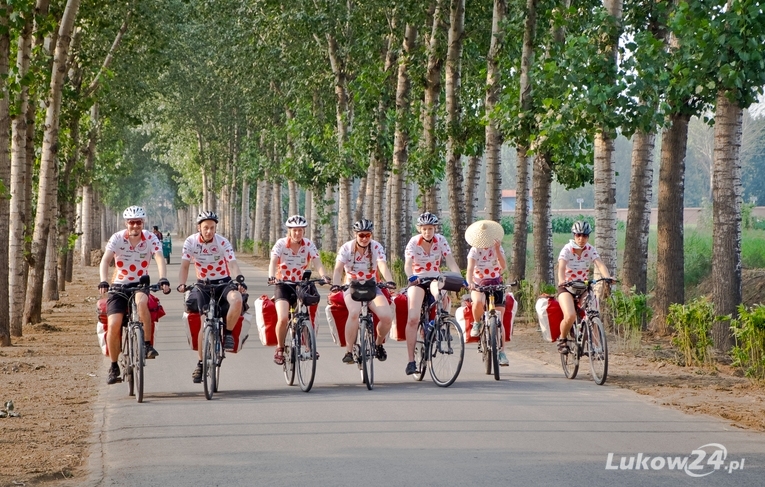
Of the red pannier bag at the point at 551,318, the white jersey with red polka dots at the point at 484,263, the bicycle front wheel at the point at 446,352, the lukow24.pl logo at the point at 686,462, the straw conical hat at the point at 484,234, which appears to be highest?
the straw conical hat at the point at 484,234

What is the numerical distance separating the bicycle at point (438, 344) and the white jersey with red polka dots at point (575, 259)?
1.48 meters

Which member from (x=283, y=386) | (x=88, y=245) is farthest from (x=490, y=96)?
(x=88, y=245)

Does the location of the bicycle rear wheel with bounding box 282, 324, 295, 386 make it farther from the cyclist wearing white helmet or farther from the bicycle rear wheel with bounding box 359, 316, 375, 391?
the cyclist wearing white helmet

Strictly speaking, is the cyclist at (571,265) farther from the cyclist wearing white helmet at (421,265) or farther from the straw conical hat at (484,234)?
the cyclist wearing white helmet at (421,265)

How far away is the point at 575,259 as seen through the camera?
→ 13.8m

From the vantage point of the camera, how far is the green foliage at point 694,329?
14.4 metres

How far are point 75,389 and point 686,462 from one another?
7170 millimetres

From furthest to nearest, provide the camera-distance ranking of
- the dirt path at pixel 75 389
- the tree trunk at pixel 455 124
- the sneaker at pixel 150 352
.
Result: the tree trunk at pixel 455 124 → the sneaker at pixel 150 352 → the dirt path at pixel 75 389

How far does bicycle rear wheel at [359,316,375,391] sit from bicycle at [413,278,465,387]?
26.0 inches

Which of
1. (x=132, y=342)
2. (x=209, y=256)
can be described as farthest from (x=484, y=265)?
(x=132, y=342)

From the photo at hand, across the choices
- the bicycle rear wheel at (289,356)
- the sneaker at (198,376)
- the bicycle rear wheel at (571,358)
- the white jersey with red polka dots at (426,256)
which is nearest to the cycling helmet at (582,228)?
the bicycle rear wheel at (571,358)

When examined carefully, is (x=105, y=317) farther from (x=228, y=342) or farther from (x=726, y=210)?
(x=726, y=210)

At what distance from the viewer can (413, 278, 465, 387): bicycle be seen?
12.7m

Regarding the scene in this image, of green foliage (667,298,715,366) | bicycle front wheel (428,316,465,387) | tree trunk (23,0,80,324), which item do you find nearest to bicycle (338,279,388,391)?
bicycle front wheel (428,316,465,387)
